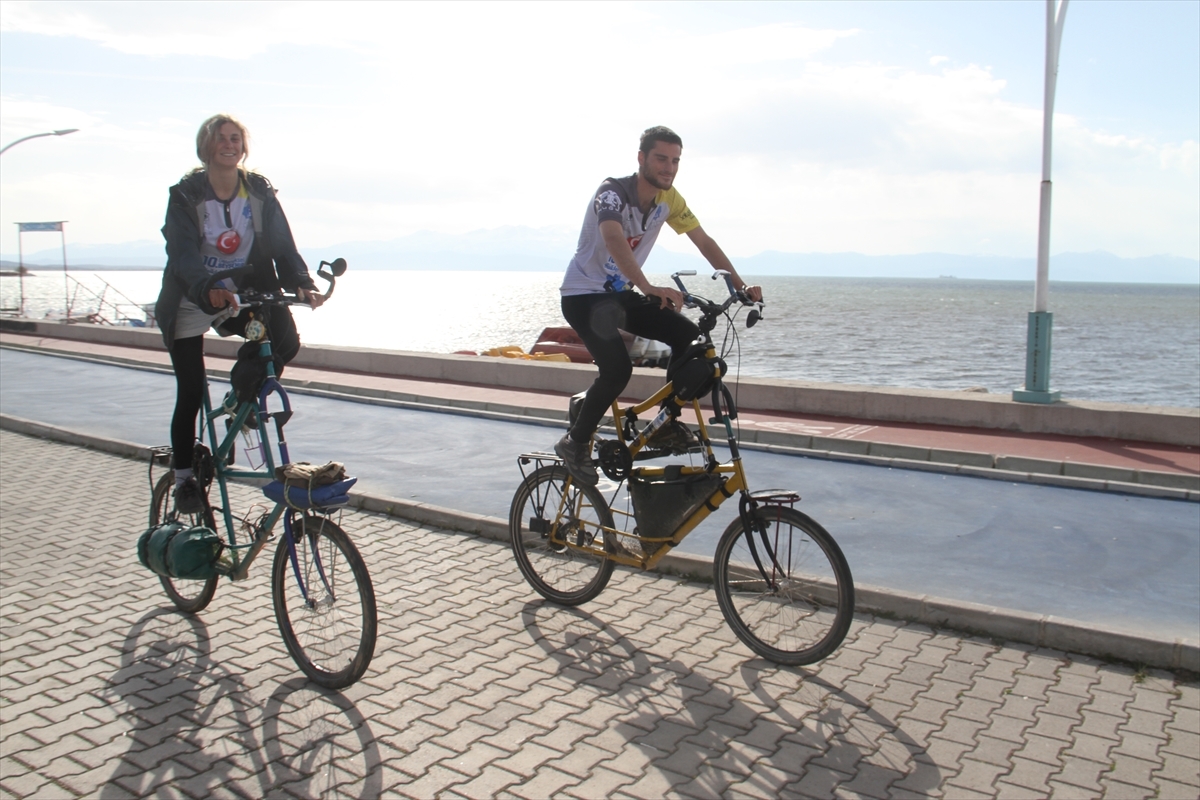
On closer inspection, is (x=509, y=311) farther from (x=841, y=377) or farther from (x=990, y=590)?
(x=990, y=590)

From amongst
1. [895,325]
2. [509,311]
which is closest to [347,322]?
[509,311]

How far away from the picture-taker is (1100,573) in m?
5.99

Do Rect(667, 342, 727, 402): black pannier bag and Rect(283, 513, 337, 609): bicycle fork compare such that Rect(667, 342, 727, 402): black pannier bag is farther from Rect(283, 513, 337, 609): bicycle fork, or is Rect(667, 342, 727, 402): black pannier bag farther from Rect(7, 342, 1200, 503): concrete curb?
Rect(7, 342, 1200, 503): concrete curb

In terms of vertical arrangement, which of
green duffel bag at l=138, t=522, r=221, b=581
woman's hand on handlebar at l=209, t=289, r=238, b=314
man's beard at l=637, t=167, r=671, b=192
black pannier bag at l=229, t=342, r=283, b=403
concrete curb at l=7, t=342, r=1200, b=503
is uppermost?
man's beard at l=637, t=167, r=671, b=192

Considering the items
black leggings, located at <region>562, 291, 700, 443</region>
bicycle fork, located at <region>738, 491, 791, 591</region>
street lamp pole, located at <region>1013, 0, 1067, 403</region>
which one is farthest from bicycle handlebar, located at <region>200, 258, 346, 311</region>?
street lamp pole, located at <region>1013, 0, 1067, 403</region>

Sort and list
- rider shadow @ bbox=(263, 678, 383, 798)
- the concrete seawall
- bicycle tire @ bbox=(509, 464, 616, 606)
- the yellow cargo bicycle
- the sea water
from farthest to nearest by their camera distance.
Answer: the sea water
the concrete seawall
bicycle tire @ bbox=(509, 464, 616, 606)
the yellow cargo bicycle
rider shadow @ bbox=(263, 678, 383, 798)

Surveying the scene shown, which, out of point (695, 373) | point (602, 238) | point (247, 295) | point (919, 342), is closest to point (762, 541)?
point (695, 373)

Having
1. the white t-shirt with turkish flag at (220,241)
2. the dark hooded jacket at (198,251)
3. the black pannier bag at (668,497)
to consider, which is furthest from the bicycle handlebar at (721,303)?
the white t-shirt with turkish flag at (220,241)

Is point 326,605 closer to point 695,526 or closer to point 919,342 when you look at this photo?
point 695,526

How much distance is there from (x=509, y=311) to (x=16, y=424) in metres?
107

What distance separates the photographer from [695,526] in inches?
201

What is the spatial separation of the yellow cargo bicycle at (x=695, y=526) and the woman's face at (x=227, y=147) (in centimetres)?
204

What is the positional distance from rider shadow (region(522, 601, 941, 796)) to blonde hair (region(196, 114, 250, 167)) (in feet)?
8.64

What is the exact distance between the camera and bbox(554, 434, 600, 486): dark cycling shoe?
5281 mm
